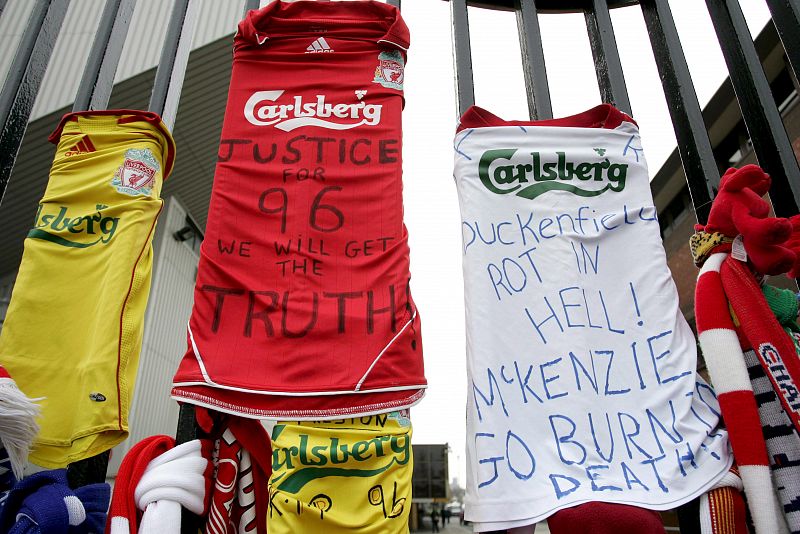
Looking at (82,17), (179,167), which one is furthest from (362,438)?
(179,167)

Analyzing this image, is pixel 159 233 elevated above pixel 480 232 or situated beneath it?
elevated above

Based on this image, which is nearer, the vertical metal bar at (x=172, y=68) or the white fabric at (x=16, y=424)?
the white fabric at (x=16, y=424)

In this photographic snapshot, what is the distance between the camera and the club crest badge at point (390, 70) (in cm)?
229

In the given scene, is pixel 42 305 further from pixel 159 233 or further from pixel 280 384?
pixel 159 233

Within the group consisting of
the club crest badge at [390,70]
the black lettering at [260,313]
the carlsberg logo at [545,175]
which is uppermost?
the club crest badge at [390,70]

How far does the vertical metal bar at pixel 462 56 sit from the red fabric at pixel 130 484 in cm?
159

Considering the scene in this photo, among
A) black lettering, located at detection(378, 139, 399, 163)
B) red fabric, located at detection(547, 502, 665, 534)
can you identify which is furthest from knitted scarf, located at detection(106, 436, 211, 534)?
black lettering, located at detection(378, 139, 399, 163)

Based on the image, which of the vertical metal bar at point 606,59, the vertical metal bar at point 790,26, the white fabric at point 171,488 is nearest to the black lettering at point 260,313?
the white fabric at point 171,488

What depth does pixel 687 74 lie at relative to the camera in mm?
2527

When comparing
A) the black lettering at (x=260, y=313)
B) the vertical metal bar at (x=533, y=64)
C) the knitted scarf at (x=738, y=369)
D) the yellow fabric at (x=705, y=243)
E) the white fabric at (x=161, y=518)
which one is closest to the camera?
the white fabric at (x=161, y=518)

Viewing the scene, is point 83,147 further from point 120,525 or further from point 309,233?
point 120,525

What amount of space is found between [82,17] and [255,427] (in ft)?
22.0

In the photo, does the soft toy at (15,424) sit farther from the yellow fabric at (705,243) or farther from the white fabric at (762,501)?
the yellow fabric at (705,243)

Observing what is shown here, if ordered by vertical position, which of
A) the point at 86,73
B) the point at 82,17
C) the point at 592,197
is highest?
the point at 82,17
